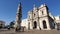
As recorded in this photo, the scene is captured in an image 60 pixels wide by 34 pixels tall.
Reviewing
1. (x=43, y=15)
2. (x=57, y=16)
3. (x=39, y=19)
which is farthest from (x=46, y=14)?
(x=57, y=16)

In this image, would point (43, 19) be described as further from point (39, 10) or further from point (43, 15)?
point (39, 10)

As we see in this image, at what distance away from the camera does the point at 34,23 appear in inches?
1490

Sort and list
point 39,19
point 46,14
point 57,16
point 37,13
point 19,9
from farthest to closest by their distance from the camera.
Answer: point 57,16 < point 37,13 < point 39,19 < point 46,14 < point 19,9

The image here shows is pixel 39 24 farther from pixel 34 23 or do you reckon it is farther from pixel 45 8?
pixel 45 8

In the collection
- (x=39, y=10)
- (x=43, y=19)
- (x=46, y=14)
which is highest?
(x=39, y=10)

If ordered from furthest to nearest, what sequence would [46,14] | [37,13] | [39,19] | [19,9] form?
[37,13] < [39,19] < [46,14] < [19,9]

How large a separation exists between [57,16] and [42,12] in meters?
23.6

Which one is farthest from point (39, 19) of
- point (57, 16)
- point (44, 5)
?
point (57, 16)

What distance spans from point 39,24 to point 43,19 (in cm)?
285

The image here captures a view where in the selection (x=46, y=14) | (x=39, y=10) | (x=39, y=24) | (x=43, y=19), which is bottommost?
(x=39, y=24)

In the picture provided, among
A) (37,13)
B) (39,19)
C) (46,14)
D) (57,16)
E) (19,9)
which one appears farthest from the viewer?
(57,16)

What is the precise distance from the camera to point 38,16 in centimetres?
3450

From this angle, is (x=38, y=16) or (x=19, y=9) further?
(x=38, y=16)

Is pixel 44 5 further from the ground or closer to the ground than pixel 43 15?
further from the ground
